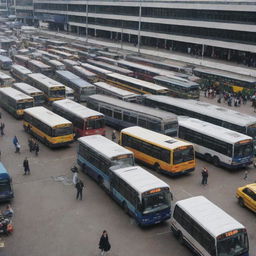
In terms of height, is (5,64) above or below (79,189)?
above

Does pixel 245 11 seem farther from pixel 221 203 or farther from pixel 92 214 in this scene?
pixel 92 214

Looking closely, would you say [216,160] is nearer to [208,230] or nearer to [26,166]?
[208,230]

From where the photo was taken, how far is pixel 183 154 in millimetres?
23547

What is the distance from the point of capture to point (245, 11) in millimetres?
61156

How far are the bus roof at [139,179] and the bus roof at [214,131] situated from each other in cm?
853

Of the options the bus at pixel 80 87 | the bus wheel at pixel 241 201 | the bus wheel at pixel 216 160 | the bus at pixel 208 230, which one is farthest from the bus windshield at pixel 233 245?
the bus at pixel 80 87

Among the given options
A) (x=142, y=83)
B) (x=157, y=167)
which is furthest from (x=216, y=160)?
(x=142, y=83)

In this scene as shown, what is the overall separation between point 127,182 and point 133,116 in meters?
13.2

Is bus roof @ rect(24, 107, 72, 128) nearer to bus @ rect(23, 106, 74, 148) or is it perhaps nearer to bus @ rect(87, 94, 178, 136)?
bus @ rect(23, 106, 74, 148)

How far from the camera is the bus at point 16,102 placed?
3606 centimetres

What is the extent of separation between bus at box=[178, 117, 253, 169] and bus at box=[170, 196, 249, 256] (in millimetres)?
9052

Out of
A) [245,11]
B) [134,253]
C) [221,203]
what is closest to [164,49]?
[245,11]

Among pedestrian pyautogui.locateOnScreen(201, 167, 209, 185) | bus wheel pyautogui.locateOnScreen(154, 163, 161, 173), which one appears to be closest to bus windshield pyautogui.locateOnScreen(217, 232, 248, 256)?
pedestrian pyautogui.locateOnScreen(201, 167, 209, 185)

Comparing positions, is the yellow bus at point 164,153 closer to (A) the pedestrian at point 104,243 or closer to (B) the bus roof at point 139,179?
(B) the bus roof at point 139,179
